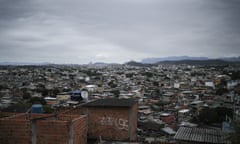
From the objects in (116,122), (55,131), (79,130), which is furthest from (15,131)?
(116,122)

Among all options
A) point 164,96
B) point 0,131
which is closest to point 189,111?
point 164,96

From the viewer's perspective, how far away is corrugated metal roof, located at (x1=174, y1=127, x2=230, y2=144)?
1309 centimetres

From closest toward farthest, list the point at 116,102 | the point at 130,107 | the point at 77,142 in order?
the point at 77,142 → the point at 130,107 → the point at 116,102

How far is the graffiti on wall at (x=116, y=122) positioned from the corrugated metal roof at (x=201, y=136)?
3471 mm

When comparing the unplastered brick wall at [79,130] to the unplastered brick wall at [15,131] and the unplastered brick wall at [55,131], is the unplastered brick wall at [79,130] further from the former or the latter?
the unplastered brick wall at [15,131]

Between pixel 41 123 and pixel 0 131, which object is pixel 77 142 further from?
pixel 0 131

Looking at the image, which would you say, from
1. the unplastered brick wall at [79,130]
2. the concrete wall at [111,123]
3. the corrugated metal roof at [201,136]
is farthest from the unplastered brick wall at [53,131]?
the corrugated metal roof at [201,136]

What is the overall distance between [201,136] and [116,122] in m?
5.53

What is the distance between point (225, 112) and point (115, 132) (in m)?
23.3

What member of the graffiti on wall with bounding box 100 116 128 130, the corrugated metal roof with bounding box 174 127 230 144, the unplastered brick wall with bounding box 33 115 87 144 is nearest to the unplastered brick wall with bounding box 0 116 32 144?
the unplastered brick wall with bounding box 33 115 87 144

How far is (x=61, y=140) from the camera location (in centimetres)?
1118

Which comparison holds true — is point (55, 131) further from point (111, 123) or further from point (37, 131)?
point (111, 123)

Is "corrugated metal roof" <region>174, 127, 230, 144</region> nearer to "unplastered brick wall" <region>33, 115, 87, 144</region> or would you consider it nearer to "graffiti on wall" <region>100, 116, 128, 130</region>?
"graffiti on wall" <region>100, 116, 128, 130</region>

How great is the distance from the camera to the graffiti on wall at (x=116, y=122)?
50.0ft
